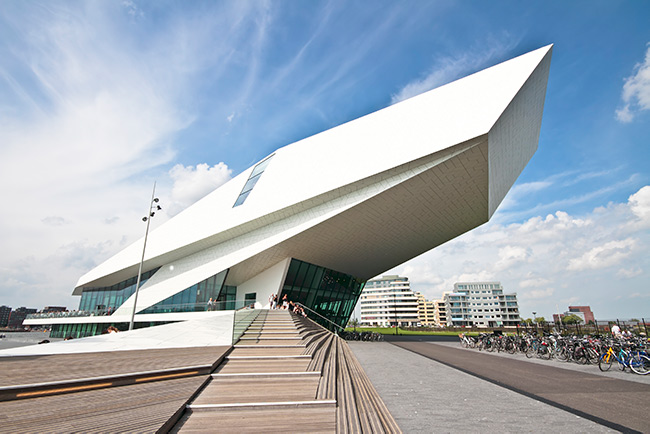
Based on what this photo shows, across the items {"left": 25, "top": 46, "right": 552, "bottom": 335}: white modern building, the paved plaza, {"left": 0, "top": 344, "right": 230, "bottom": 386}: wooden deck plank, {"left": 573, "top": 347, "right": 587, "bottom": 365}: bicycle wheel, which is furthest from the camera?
{"left": 25, "top": 46, "right": 552, "bottom": 335}: white modern building

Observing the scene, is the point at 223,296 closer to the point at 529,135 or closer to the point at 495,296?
the point at 529,135

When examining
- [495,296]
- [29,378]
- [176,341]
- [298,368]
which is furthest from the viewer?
[495,296]

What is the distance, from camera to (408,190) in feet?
54.2

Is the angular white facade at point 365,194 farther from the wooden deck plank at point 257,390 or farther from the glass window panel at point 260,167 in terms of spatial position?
the wooden deck plank at point 257,390

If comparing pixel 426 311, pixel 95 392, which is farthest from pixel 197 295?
pixel 426 311

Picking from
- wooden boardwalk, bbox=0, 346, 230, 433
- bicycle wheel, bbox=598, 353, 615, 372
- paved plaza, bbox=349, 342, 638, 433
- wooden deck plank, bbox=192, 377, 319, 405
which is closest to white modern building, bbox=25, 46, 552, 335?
bicycle wheel, bbox=598, 353, 615, 372

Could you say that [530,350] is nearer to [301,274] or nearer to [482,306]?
[301,274]

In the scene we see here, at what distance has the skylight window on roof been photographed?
74.2 ft

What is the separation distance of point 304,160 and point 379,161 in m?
5.73

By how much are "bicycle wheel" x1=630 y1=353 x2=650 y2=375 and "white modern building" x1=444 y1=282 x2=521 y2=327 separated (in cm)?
10079

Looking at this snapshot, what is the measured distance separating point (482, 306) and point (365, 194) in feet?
341

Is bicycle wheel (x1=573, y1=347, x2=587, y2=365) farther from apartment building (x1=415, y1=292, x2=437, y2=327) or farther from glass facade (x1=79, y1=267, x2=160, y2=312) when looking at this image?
apartment building (x1=415, y1=292, x2=437, y2=327)

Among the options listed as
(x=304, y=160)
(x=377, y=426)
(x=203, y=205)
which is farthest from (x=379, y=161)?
(x=203, y=205)

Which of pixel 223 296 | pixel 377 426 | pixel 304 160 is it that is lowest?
pixel 377 426
